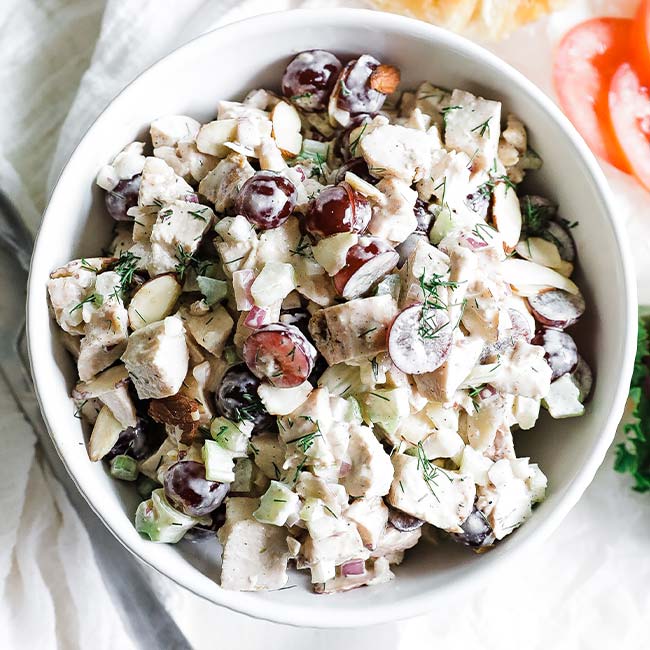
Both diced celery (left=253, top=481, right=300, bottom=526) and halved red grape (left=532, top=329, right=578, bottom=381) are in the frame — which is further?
halved red grape (left=532, top=329, right=578, bottom=381)

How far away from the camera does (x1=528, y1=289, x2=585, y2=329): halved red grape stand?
1481mm

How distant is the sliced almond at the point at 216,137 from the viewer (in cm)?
143

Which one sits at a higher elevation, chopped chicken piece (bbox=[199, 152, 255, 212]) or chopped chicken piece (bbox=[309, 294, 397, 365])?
chopped chicken piece (bbox=[199, 152, 255, 212])

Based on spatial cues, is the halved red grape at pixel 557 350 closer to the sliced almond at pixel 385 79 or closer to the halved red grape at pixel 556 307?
the halved red grape at pixel 556 307

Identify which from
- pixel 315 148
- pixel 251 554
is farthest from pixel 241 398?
pixel 315 148

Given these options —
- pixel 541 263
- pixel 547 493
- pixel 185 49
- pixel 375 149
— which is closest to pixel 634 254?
pixel 541 263

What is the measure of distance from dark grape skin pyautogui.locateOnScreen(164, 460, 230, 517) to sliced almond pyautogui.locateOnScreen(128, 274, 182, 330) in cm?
24

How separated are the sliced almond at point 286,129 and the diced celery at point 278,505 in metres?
0.58

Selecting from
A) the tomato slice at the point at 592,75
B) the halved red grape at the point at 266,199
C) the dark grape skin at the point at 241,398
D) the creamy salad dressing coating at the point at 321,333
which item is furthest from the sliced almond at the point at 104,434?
the tomato slice at the point at 592,75

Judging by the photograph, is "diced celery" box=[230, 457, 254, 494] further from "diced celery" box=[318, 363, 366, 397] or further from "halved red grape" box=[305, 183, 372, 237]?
"halved red grape" box=[305, 183, 372, 237]

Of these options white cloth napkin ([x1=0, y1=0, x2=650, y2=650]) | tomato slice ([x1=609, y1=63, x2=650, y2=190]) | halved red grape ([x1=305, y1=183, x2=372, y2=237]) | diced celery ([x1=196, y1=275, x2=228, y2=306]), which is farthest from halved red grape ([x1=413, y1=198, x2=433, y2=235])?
tomato slice ([x1=609, y1=63, x2=650, y2=190])

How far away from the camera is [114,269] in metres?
1.42

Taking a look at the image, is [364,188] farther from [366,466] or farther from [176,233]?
[366,466]

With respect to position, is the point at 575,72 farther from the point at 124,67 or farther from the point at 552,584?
the point at 552,584
